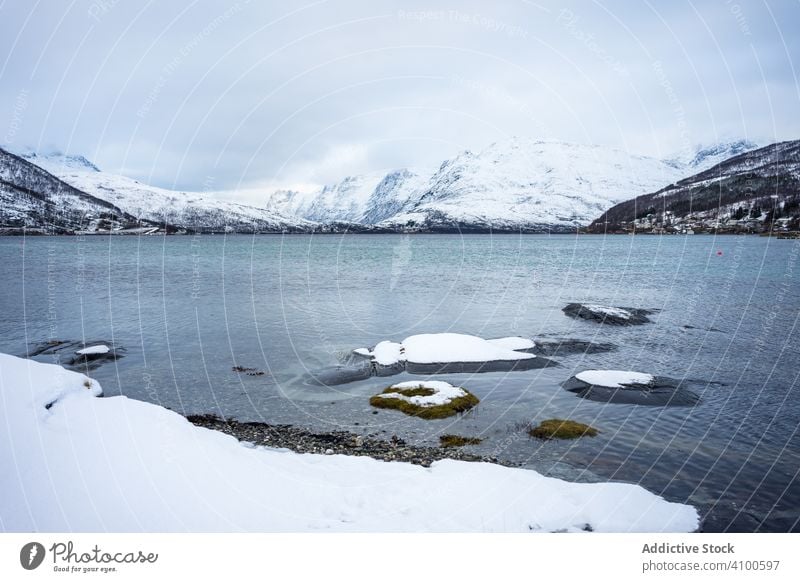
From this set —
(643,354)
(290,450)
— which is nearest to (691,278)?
(643,354)

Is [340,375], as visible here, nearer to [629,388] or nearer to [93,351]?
[629,388]

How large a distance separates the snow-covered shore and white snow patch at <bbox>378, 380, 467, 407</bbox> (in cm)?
604

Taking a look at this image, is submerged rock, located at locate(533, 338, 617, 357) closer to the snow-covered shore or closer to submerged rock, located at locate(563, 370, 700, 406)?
submerged rock, located at locate(563, 370, 700, 406)

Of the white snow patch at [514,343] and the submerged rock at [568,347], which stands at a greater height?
the white snow patch at [514,343]

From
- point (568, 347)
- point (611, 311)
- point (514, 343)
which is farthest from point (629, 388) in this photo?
point (611, 311)

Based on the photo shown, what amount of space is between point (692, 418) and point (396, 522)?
14.3 meters

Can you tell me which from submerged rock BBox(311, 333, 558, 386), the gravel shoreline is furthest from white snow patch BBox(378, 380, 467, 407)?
the gravel shoreline

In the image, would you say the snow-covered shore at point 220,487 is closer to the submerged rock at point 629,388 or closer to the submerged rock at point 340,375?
the submerged rock at point 629,388

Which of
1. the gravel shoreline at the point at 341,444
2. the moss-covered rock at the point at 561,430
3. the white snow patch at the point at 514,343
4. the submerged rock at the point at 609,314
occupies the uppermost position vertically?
the submerged rock at the point at 609,314

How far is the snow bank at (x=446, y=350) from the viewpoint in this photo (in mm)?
26672

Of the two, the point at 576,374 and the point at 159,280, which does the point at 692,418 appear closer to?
the point at 576,374

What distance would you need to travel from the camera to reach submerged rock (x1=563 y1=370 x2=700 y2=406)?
20.6 meters

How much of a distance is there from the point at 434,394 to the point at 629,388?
29.8 feet

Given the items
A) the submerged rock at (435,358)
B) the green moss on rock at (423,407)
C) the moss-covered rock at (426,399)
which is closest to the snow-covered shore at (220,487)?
the green moss on rock at (423,407)
